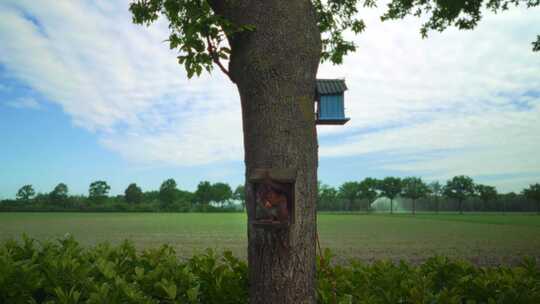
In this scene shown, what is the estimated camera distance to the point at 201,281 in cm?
334

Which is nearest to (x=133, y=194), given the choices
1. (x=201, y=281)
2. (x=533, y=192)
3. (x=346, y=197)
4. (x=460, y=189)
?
(x=346, y=197)

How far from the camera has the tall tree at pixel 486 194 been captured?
90.2m

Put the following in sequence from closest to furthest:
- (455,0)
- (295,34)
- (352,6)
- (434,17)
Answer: (295,34)
(352,6)
(455,0)
(434,17)

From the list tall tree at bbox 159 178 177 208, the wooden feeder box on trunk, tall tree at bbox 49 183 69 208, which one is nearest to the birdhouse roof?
the wooden feeder box on trunk

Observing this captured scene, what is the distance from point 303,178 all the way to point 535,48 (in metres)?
10.6

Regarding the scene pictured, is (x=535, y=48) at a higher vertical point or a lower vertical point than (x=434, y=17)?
lower

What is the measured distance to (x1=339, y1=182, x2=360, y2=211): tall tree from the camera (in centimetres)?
9881

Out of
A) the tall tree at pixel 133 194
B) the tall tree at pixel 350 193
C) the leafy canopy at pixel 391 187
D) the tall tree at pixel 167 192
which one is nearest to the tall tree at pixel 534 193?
the leafy canopy at pixel 391 187

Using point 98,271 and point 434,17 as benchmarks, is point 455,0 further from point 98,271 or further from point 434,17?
point 98,271

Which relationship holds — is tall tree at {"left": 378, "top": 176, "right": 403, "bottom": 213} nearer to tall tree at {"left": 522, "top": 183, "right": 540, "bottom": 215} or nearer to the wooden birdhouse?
tall tree at {"left": 522, "top": 183, "right": 540, "bottom": 215}

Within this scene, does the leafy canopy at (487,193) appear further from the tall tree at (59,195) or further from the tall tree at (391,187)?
the tall tree at (59,195)

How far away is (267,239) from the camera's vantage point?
2500 mm

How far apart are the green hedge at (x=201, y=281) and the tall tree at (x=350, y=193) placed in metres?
97.6

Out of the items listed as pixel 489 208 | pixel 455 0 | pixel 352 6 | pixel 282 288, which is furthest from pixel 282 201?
pixel 489 208
